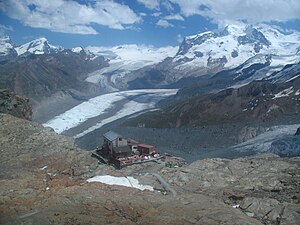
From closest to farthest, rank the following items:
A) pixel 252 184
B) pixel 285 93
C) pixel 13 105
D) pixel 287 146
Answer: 1. pixel 252 184
2. pixel 287 146
3. pixel 13 105
4. pixel 285 93

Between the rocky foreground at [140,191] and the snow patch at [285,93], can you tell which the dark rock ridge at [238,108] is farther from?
the rocky foreground at [140,191]

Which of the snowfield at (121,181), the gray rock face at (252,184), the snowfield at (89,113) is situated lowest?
the snowfield at (89,113)

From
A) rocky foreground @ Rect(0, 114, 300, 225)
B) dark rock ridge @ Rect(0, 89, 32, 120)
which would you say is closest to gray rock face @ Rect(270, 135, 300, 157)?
rocky foreground @ Rect(0, 114, 300, 225)

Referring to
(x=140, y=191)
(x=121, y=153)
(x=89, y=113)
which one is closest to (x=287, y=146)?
(x=121, y=153)

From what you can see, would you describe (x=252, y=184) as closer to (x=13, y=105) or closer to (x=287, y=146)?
(x=287, y=146)

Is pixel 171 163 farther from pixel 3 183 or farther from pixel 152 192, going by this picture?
pixel 3 183

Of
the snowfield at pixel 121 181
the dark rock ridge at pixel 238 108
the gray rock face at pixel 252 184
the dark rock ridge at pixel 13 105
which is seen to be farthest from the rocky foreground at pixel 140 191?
the dark rock ridge at pixel 238 108

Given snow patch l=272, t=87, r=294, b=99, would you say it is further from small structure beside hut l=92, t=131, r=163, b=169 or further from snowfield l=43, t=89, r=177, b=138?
small structure beside hut l=92, t=131, r=163, b=169
